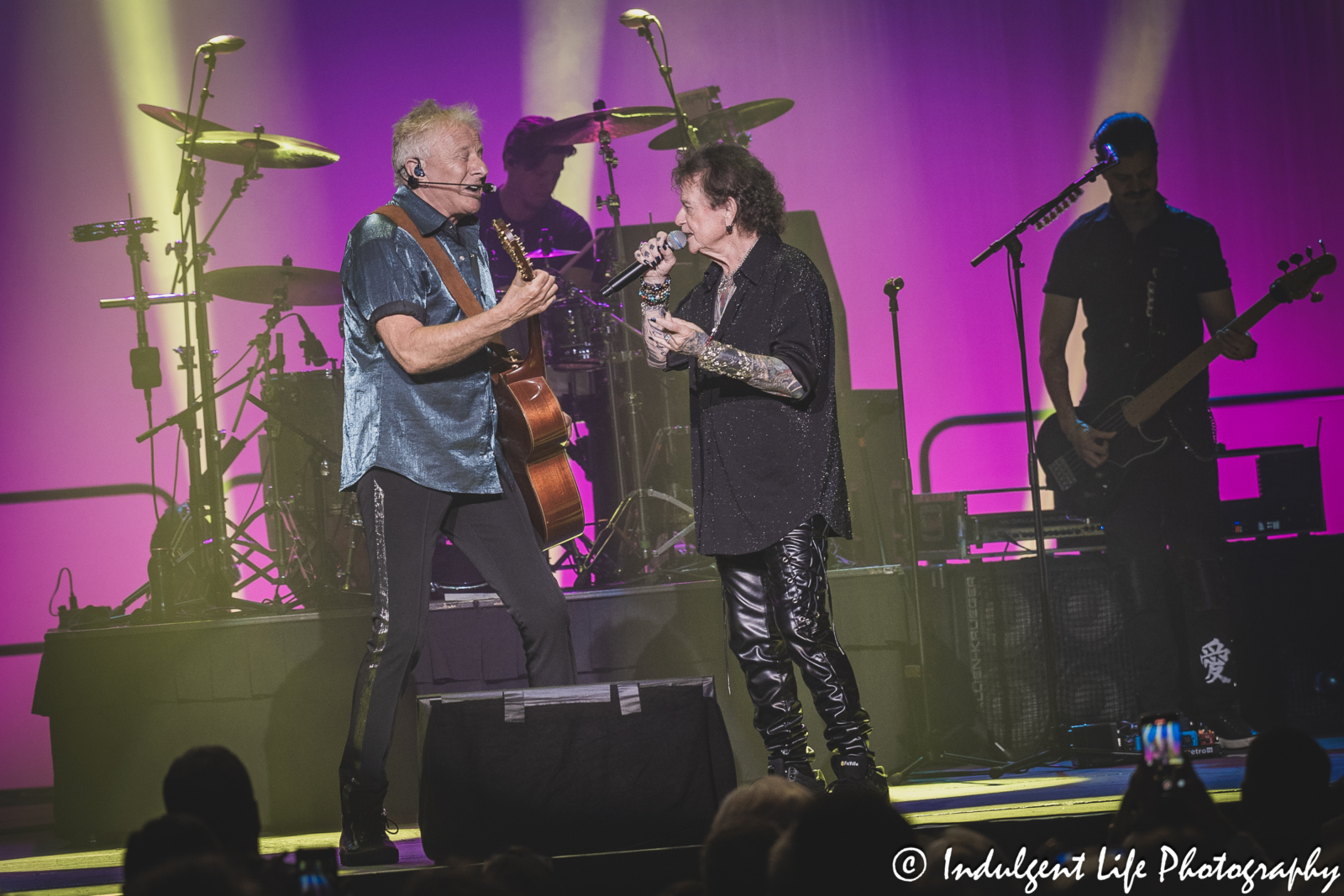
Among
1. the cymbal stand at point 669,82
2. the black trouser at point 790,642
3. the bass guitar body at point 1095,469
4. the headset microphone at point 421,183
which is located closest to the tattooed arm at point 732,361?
the black trouser at point 790,642

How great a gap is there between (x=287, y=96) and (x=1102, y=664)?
15.3 feet

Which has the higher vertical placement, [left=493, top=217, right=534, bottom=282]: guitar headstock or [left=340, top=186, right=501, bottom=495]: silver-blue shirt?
[left=493, top=217, right=534, bottom=282]: guitar headstock

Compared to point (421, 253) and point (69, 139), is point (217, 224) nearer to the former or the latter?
point (69, 139)

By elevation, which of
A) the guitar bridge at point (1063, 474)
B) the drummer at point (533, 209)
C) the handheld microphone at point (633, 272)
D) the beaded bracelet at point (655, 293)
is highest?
the drummer at point (533, 209)

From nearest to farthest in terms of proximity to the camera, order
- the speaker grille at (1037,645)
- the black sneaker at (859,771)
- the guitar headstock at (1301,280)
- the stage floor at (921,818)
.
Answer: the stage floor at (921,818) < the black sneaker at (859,771) < the guitar headstock at (1301,280) < the speaker grille at (1037,645)

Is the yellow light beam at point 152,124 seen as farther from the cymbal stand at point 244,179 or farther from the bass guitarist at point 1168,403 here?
the bass guitarist at point 1168,403

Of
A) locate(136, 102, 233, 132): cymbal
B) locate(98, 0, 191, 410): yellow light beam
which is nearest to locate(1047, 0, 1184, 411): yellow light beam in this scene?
locate(136, 102, 233, 132): cymbal

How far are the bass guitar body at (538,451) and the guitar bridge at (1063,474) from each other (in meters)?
2.35

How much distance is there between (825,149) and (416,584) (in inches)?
139

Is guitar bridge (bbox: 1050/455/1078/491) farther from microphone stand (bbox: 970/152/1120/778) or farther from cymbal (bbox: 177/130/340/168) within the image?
cymbal (bbox: 177/130/340/168)

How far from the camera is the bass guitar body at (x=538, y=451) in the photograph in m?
3.22

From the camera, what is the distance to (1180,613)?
4547 mm

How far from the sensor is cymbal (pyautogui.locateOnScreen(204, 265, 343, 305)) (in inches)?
217

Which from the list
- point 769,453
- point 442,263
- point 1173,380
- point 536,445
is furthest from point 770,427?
point 1173,380
